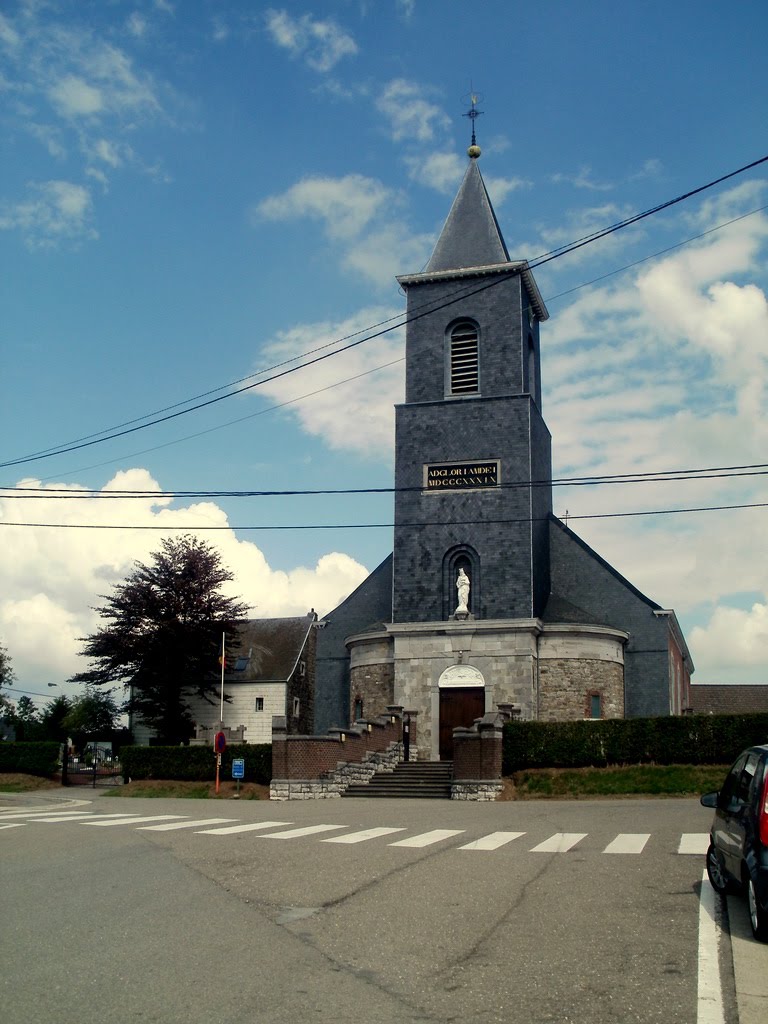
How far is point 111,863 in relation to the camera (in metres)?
11.7

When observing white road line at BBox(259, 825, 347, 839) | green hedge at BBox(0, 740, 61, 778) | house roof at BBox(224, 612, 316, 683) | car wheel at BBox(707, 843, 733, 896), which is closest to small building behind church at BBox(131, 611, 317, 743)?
house roof at BBox(224, 612, 316, 683)

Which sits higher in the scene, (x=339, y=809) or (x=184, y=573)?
(x=184, y=573)

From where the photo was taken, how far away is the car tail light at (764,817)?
7508mm

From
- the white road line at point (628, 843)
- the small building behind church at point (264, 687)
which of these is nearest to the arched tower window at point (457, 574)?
the small building behind church at point (264, 687)

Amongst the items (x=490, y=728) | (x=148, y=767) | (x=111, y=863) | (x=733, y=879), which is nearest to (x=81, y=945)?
(x=111, y=863)

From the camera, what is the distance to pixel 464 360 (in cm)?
3647

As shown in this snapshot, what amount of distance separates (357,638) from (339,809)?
14.4 m

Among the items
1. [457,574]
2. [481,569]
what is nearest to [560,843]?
[481,569]

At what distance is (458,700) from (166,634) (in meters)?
15.2

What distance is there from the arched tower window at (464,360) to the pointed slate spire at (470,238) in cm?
224

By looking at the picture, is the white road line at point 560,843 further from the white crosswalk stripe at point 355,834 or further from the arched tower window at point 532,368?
the arched tower window at point 532,368

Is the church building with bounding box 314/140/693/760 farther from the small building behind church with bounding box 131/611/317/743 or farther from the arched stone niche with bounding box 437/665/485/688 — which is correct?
the small building behind church with bounding box 131/611/317/743

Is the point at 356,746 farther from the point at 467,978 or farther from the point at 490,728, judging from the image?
the point at 467,978

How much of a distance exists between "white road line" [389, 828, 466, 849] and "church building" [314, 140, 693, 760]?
657 inches
